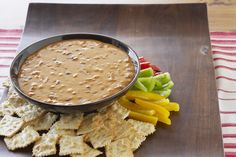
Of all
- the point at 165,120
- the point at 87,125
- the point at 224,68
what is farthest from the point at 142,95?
the point at 224,68

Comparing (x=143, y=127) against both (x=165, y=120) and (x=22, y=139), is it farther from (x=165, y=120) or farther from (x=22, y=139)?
(x=22, y=139)

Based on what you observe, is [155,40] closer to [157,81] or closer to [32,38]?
[157,81]

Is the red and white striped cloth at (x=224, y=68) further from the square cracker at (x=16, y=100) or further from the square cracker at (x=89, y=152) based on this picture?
the square cracker at (x=89, y=152)

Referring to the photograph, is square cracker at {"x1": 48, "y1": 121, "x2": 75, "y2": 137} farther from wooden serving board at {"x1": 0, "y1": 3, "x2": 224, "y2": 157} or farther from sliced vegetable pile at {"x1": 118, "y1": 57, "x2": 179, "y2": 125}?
sliced vegetable pile at {"x1": 118, "y1": 57, "x2": 179, "y2": 125}

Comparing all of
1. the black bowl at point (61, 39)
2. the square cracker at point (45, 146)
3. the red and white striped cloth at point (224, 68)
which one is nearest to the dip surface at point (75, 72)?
the black bowl at point (61, 39)

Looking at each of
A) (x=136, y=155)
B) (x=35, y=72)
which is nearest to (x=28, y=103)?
(x=35, y=72)

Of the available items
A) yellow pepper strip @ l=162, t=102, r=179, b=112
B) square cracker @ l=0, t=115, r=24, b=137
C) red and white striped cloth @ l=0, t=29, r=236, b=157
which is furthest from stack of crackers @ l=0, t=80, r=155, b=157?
red and white striped cloth @ l=0, t=29, r=236, b=157
